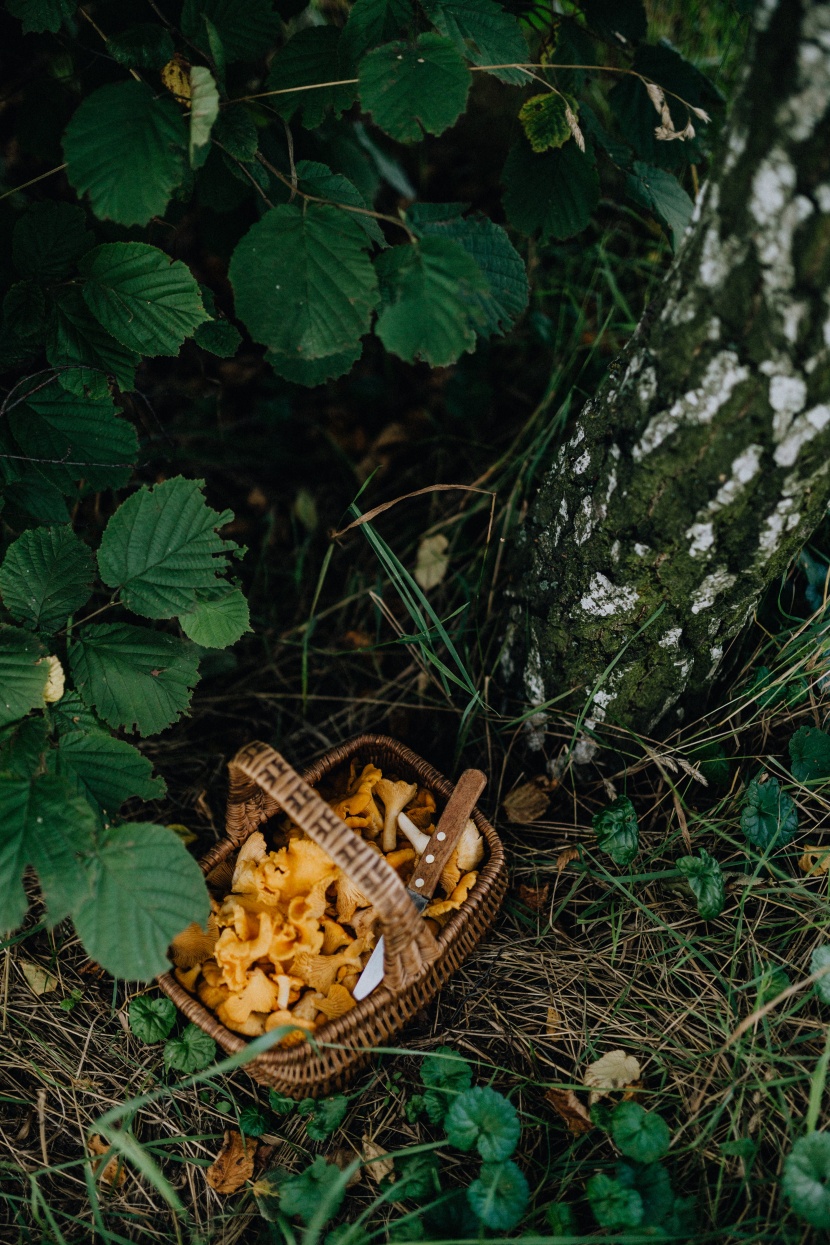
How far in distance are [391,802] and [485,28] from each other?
5.05 feet

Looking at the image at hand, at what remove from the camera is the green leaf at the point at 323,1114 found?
1552 millimetres

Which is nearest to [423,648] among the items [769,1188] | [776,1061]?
[776,1061]

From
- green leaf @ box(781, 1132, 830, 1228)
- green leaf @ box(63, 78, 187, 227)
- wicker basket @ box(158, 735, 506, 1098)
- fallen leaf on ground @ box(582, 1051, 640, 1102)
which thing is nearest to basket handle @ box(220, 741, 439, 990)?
wicker basket @ box(158, 735, 506, 1098)

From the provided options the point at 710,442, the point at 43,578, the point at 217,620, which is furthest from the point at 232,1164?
the point at 710,442

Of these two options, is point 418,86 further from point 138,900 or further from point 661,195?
point 138,900

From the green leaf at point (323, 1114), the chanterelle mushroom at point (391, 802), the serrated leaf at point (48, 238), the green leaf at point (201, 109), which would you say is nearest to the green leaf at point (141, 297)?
the serrated leaf at point (48, 238)

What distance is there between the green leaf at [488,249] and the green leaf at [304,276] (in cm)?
27

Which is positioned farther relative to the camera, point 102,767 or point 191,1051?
point 191,1051

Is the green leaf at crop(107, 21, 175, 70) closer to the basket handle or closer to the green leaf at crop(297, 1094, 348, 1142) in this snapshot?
the basket handle

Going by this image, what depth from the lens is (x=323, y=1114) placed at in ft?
5.11

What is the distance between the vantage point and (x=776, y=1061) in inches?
59.4

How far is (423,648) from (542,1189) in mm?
1142

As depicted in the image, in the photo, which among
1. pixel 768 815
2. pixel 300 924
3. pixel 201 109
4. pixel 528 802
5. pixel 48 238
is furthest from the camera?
pixel 528 802

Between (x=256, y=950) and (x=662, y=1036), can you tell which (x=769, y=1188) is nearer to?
(x=662, y=1036)
